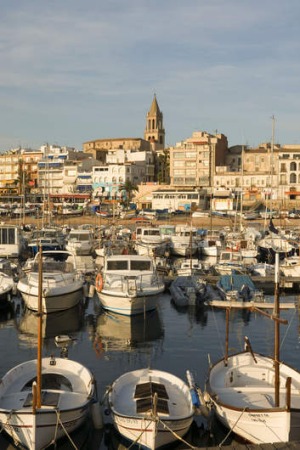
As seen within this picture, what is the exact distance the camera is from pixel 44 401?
1480 centimetres

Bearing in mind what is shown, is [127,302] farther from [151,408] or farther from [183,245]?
[183,245]

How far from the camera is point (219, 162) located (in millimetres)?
121188

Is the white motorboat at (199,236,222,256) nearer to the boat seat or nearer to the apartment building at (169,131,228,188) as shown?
the boat seat

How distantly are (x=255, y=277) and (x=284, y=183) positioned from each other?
238 ft

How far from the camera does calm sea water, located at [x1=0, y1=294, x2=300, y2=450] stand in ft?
69.7

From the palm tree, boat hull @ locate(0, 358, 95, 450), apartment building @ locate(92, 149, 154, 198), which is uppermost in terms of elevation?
apartment building @ locate(92, 149, 154, 198)

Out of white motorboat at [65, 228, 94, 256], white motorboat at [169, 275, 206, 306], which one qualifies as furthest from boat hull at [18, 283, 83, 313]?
white motorboat at [65, 228, 94, 256]

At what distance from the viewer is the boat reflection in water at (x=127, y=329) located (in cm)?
2452

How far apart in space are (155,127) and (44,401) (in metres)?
147

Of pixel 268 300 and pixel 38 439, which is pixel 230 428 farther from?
pixel 268 300

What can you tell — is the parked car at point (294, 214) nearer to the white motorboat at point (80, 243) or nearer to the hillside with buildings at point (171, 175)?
the hillside with buildings at point (171, 175)

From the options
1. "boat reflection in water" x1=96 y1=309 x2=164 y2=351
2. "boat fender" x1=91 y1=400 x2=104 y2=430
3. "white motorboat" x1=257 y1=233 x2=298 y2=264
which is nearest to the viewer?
"boat fender" x1=91 y1=400 x2=104 y2=430

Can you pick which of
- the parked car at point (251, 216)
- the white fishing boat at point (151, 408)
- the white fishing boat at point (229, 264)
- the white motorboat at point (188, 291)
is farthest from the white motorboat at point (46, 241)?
the parked car at point (251, 216)

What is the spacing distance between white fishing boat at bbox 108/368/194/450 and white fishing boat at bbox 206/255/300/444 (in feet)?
3.28
